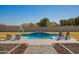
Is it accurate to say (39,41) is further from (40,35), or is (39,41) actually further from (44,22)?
(44,22)

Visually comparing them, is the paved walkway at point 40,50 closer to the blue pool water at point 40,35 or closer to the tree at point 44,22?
the blue pool water at point 40,35

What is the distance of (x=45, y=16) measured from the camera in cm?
498

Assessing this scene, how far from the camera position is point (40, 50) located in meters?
5.00

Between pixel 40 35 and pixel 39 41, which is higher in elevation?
pixel 40 35

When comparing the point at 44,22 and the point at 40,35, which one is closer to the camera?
the point at 44,22

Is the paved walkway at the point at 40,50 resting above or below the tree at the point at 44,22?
below

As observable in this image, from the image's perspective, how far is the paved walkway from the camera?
16.4 feet

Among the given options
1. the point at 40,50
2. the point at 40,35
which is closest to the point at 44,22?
the point at 40,35

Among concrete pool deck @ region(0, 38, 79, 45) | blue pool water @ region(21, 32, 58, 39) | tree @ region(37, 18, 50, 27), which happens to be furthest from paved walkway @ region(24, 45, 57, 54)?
tree @ region(37, 18, 50, 27)

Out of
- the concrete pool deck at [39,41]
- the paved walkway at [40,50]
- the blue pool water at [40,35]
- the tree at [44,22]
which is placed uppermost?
the tree at [44,22]

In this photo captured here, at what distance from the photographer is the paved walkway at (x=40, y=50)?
4996 mm

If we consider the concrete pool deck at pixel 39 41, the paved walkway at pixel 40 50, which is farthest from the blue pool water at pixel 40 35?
the paved walkway at pixel 40 50

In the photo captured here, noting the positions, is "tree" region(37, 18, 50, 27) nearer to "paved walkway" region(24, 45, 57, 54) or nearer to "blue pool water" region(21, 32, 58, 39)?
"blue pool water" region(21, 32, 58, 39)

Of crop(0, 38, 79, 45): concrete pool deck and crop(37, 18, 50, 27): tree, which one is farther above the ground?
crop(37, 18, 50, 27): tree
